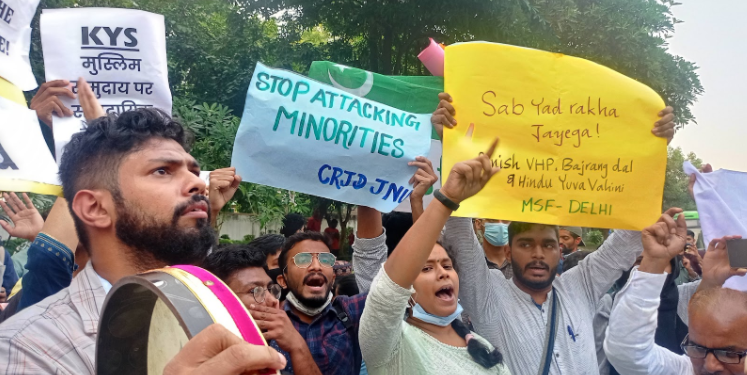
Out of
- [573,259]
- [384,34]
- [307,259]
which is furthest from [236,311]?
[384,34]

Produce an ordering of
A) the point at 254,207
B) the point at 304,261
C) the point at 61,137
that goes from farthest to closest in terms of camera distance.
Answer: the point at 254,207
the point at 304,261
the point at 61,137

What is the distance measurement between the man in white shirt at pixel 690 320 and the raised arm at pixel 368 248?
1.18m

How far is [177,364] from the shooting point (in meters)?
1.06

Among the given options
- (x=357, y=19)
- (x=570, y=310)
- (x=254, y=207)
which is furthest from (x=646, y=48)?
(x=570, y=310)

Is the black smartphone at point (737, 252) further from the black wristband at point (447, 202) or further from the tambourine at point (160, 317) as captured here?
the tambourine at point (160, 317)

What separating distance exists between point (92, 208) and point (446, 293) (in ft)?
5.40

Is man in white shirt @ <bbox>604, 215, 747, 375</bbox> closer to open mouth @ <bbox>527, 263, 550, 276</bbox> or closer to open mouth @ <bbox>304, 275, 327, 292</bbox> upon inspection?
open mouth @ <bbox>527, 263, 550, 276</bbox>

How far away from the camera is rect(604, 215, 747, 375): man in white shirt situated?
2396mm

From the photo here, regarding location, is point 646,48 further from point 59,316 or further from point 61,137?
point 59,316

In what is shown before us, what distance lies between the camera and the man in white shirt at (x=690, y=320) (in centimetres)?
240

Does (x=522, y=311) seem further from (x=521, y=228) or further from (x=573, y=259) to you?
(x=573, y=259)

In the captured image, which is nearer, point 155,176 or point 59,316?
point 59,316

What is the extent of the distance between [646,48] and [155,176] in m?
11.2

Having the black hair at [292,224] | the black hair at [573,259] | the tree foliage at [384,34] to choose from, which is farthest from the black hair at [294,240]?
the tree foliage at [384,34]
